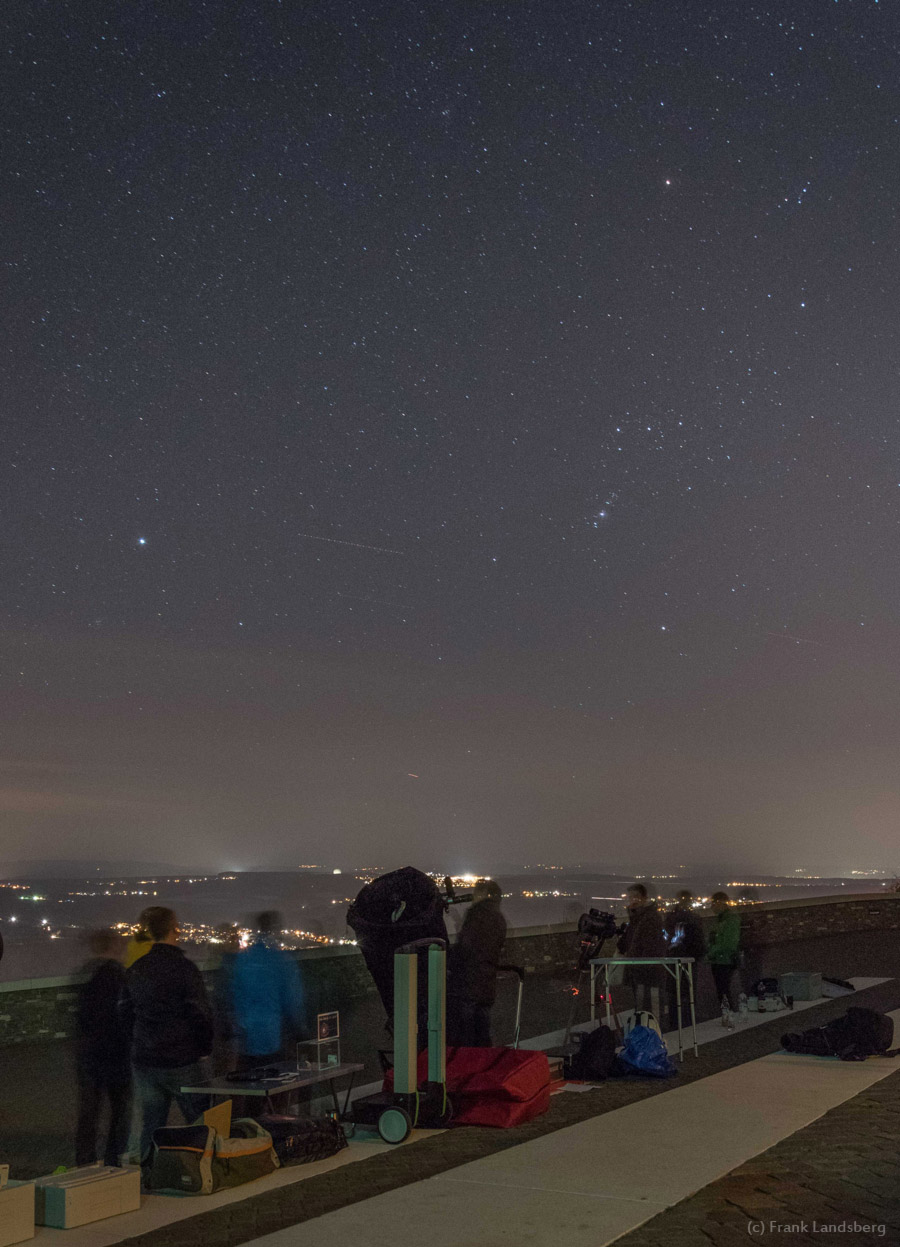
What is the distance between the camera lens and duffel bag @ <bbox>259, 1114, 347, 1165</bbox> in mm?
6742

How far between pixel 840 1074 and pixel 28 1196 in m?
6.63

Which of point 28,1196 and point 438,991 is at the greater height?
point 438,991

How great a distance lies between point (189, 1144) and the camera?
6.21 metres

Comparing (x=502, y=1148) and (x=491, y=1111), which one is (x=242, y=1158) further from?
(x=491, y=1111)

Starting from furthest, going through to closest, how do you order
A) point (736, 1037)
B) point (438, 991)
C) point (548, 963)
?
point (548, 963) → point (736, 1037) → point (438, 991)

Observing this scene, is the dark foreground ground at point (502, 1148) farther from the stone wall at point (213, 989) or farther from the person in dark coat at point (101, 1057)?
the person in dark coat at point (101, 1057)

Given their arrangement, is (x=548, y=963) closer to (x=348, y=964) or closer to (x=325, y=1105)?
(x=348, y=964)

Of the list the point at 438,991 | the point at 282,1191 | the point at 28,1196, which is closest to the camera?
the point at 28,1196

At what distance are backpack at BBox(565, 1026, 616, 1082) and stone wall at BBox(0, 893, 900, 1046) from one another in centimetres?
339

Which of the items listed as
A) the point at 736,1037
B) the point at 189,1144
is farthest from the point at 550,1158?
the point at 736,1037

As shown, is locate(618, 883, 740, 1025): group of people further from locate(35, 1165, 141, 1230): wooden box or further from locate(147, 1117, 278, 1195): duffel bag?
locate(35, 1165, 141, 1230): wooden box


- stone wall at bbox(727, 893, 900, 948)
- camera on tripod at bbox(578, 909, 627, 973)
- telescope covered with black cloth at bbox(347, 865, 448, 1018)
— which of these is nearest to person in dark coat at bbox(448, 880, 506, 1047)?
telescope covered with black cloth at bbox(347, 865, 448, 1018)

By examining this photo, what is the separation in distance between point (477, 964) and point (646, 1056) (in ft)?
5.32

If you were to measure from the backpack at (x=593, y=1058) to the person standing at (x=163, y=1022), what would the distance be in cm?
380
